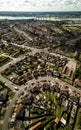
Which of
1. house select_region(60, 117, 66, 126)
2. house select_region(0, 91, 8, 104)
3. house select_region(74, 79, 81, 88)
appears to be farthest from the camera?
house select_region(74, 79, 81, 88)

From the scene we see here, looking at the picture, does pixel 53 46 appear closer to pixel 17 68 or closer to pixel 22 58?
pixel 22 58

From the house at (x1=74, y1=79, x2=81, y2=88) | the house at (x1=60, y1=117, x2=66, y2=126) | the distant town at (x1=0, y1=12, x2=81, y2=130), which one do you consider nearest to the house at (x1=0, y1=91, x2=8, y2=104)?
→ the distant town at (x1=0, y1=12, x2=81, y2=130)

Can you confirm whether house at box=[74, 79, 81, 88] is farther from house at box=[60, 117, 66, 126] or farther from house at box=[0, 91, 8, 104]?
house at box=[0, 91, 8, 104]

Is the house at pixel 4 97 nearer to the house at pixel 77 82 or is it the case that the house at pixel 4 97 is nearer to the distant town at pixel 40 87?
the distant town at pixel 40 87

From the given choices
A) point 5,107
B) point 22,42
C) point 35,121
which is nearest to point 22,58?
point 22,42

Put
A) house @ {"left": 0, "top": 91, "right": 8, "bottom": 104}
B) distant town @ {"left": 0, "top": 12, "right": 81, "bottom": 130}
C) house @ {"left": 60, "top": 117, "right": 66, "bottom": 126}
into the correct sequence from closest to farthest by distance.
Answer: house @ {"left": 60, "top": 117, "right": 66, "bottom": 126} → distant town @ {"left": 0, "top": 12, "right": 81, "bottom": 130} → house @ {"left": 0, "top": 91, "right": 8, "bottom": 104}

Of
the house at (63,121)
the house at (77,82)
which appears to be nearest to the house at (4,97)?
the house at (63,121)

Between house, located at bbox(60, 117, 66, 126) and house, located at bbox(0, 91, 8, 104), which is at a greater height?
house, located at bbox(0, 91, 8, 104)

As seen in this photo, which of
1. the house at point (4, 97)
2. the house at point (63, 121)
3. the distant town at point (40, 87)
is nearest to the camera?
the house at point (63, 121)

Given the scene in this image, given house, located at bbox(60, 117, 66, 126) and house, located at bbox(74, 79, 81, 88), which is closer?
house, located at bbox(60, 117, 66, 126)
